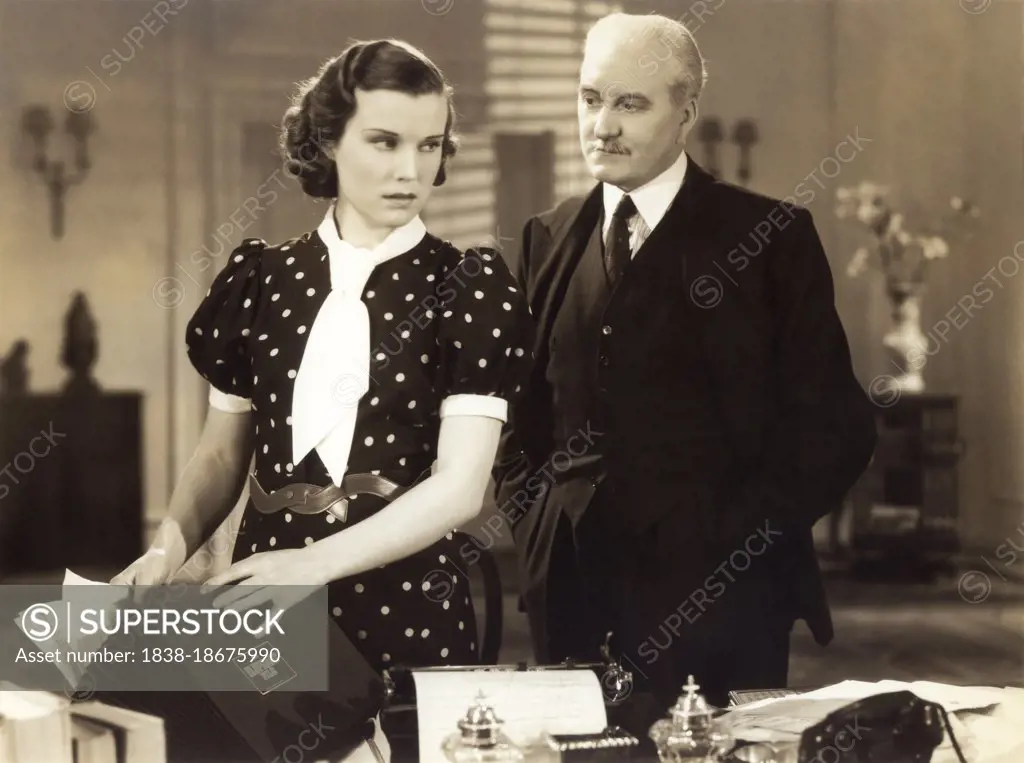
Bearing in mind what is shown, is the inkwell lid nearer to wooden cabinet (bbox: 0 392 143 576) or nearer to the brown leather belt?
the brown leather belt

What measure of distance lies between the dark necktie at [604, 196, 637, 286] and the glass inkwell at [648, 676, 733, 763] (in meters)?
0.77

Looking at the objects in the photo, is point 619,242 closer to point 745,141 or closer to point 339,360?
point 745,141

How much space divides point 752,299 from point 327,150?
825 mm

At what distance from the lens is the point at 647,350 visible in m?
2.08

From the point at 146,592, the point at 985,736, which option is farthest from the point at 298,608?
the point at 985,736

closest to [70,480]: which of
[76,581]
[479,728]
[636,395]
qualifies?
[76,581]

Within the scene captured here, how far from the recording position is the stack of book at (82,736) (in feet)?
6.36

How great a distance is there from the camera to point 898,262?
2.22m

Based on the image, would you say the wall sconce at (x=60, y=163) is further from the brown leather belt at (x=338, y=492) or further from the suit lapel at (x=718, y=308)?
the suit lapel at (x=718, y=308)

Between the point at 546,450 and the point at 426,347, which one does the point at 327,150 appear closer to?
Answer: the point at 426,347

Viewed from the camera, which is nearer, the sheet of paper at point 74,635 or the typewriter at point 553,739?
the typewriter at point 553,739

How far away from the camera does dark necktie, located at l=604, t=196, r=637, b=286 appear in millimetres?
2100

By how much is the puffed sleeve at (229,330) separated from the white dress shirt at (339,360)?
0.38 feet

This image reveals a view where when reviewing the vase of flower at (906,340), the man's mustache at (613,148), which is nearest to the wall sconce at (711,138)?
the man's mustache at (613,148)
